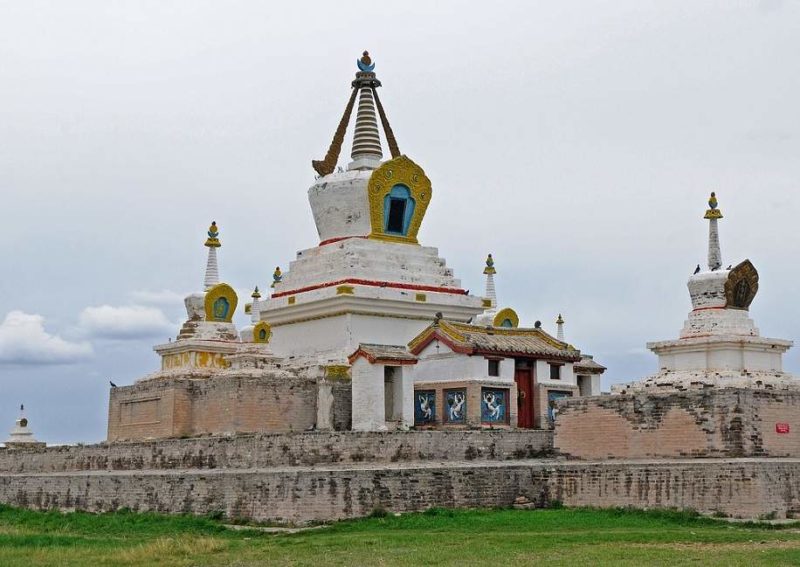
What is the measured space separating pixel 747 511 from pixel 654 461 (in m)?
2.02

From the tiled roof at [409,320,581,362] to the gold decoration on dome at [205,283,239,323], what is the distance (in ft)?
23.2

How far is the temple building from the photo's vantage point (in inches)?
929

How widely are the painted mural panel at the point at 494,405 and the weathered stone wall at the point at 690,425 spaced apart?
2.61 meters

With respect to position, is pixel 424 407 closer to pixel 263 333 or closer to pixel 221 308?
pixel 263 333

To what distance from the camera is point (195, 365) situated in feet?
94.0

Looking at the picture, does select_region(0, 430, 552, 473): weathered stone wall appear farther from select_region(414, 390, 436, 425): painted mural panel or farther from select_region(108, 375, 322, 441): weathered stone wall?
select_region(414, 390, 436, 425): painted mural panel

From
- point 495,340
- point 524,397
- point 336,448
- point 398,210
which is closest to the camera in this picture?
point 336,448

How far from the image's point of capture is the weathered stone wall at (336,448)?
68.4 ft

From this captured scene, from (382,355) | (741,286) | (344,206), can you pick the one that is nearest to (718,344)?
(741,286)

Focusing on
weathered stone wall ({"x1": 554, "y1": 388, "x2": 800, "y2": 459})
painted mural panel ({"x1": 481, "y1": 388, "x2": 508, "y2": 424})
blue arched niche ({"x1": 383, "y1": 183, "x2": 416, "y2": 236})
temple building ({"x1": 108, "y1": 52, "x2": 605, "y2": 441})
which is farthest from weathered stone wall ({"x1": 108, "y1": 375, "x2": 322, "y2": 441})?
weathered stone wall ({"x1": 554, "y1": 388, "x2": 800, "y2": 459})

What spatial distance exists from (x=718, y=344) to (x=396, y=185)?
931 centimetres

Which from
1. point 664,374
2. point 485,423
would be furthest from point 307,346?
point 664,374

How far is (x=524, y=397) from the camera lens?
24.3 metres

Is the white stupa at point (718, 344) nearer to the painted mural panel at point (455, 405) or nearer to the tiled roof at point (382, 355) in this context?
the painted mural panel at point (455, 405)
